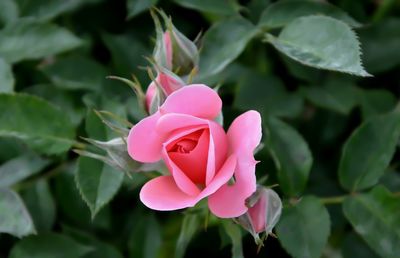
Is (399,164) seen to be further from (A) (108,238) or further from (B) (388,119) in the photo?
(A) (108,238)

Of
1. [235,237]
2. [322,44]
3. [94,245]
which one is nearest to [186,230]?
[235,237]

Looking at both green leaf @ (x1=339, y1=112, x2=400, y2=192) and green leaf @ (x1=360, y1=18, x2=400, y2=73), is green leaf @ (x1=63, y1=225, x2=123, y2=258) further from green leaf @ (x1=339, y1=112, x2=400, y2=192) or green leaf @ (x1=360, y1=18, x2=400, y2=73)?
green leaf @ (x1=360, y1=18, x2=400, y2=73)

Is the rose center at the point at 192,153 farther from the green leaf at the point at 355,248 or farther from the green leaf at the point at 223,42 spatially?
the green leaf at the point at 355,248

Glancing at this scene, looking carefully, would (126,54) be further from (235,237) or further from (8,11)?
(235,237)

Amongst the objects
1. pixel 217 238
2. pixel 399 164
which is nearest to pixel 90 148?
pixel 217 238

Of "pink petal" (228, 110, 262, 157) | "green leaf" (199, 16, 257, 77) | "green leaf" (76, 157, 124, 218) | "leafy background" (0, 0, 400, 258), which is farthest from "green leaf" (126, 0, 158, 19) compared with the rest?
"pink petal" (228, 110, 262, 157)
